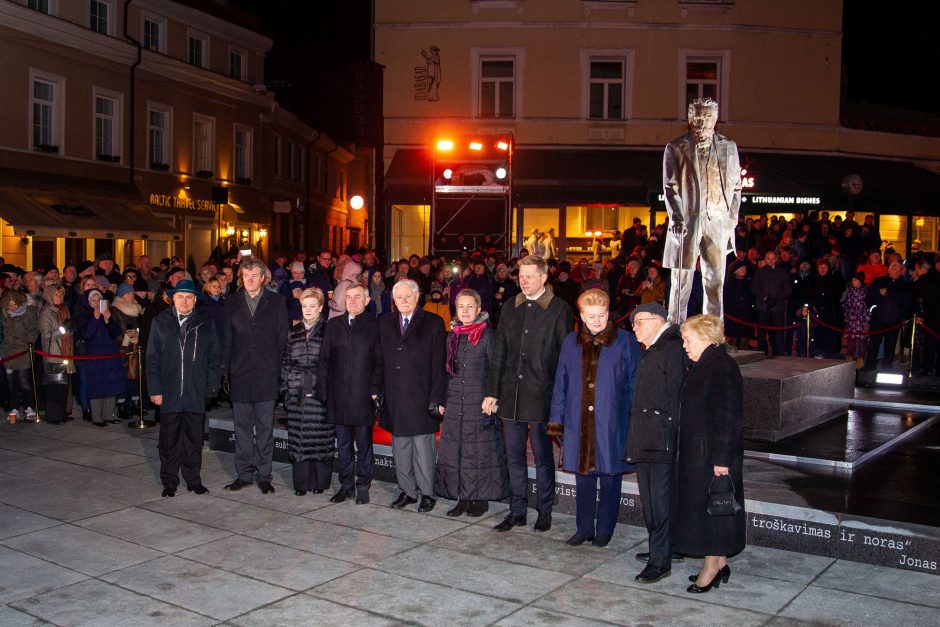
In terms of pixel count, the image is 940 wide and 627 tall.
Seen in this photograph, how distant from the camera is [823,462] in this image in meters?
8.35

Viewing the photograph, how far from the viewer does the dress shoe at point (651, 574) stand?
6.02 meters

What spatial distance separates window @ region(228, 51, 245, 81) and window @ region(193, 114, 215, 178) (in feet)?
8.05

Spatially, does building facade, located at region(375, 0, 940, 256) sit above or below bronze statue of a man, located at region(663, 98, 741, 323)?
above

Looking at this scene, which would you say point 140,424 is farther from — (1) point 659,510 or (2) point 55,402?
(1) point 659,510

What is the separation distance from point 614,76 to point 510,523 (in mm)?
23733

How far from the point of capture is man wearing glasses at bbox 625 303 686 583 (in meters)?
6.09

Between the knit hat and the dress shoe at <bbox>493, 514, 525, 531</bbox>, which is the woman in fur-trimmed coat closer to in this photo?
the knit hat

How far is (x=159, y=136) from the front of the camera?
29484 millimetres

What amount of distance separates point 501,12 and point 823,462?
75.4 ft

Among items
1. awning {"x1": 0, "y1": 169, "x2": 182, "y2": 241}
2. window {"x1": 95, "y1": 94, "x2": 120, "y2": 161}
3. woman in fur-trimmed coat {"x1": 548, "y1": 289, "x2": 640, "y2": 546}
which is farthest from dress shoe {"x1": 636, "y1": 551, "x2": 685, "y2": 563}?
window {"x1": 95, "y1": 94, "x2": 120, "y2": 161}

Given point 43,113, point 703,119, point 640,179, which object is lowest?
point 703,119

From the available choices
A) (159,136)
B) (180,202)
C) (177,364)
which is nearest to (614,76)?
(180,202)

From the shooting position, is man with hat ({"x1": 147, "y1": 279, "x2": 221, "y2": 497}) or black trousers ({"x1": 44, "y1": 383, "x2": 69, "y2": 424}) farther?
black trousers ({"x1": 44, "y1": 383, "x2": 69, "y2": 424})

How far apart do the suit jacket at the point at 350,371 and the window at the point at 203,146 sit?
24.7 meters
